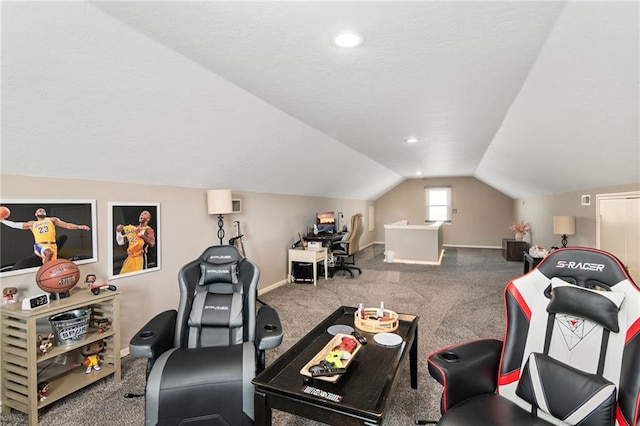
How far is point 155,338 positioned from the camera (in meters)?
1.91

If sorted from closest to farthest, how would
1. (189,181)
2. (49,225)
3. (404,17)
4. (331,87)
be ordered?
(404,17), (49,225), (331,87), (189,181)

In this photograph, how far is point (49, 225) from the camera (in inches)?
97.2

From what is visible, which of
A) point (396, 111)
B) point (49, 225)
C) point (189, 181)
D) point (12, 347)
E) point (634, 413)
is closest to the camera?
point (634, 413)

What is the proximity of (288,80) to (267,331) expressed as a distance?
1895 mm

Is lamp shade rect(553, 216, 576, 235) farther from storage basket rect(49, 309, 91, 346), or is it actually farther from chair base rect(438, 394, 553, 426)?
storage basket rect(49, 309, 91, 346)

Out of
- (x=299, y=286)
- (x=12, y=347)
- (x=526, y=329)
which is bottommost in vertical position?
(x=299, y=286)

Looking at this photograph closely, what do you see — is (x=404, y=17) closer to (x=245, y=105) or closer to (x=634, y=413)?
(x=245, y=105)

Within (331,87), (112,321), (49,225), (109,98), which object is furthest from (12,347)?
(331,87)

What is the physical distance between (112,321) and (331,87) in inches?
105

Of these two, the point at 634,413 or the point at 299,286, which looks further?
the point at 299,286

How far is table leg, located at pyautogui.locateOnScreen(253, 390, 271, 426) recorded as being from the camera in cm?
162

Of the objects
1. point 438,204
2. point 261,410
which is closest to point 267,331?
point 261,410

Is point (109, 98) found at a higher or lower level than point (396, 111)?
lower

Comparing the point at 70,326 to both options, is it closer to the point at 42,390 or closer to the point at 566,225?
the point at 42,390
